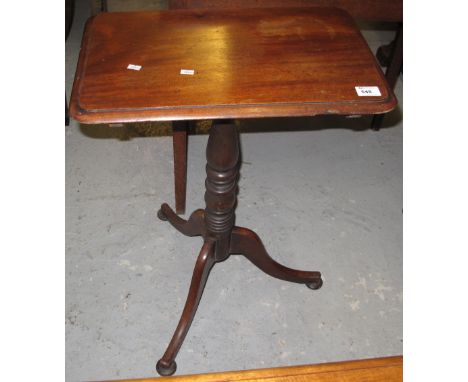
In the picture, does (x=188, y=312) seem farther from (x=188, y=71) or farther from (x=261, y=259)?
(x=188, y=71)

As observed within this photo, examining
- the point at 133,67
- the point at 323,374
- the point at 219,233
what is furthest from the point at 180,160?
the point at 323,374

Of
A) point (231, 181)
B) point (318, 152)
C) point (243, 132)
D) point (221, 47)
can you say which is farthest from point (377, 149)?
point (221, 47)

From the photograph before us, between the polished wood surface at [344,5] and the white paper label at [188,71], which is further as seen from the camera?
the polished wood surface at [344,5]

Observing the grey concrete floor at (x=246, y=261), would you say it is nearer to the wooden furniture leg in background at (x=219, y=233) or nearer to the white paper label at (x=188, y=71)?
the wooden furniture leg in background at (x=219, y=233)

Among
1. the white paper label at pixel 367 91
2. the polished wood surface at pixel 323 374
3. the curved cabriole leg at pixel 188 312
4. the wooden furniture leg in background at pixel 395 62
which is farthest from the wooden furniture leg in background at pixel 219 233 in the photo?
the wooden furniture leg in background at pixel 395 62

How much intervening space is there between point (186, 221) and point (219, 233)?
12.4 inches

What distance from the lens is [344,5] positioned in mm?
1870

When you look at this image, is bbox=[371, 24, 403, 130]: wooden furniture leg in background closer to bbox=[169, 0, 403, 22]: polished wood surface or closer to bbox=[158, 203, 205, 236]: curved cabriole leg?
bbox=[169, 0, 403, 22]: polished wood surface

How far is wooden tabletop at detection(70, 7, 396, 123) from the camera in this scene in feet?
3.26

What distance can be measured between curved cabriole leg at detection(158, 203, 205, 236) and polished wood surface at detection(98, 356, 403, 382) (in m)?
0.71

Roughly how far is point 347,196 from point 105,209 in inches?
40.5

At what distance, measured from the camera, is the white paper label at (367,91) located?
1037 millimetres

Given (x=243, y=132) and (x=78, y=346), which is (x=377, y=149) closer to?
(x=243, y=132)

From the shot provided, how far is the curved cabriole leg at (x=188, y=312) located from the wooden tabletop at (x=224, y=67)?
63 cm
